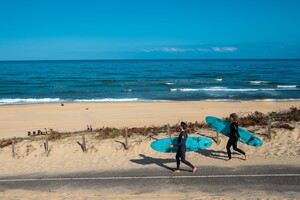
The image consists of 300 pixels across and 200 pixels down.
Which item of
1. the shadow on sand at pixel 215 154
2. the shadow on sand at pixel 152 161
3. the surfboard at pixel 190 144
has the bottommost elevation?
the shadow on sand at pixel 152 161

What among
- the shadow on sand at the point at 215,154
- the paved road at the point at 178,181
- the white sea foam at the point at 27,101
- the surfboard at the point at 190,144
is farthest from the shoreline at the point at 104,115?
the paved road at the point at 178,181

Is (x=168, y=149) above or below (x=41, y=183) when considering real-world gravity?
above

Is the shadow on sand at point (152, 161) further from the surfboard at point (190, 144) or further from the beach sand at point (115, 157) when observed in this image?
the surfboard at point (190, 144)

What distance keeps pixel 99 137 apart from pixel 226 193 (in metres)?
7.32

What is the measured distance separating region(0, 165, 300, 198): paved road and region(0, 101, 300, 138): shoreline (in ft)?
29.7

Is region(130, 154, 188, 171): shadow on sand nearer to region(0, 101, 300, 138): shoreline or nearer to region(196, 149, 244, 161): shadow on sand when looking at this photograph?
region(196, 149, 244, 161): shadow on sand

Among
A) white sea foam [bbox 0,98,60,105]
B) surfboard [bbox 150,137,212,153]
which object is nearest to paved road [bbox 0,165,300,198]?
surfboard [bbox 150,137,212,153]

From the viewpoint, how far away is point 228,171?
961 cm

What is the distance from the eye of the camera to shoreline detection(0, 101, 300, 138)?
788 inches

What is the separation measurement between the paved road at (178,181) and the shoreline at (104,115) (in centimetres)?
906

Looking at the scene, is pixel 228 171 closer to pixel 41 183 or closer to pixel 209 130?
pixel 209 130

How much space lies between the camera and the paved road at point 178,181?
834cm

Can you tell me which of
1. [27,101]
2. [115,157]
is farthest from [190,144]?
[27,101]

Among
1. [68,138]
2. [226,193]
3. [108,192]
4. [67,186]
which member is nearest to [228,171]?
[226,193]
